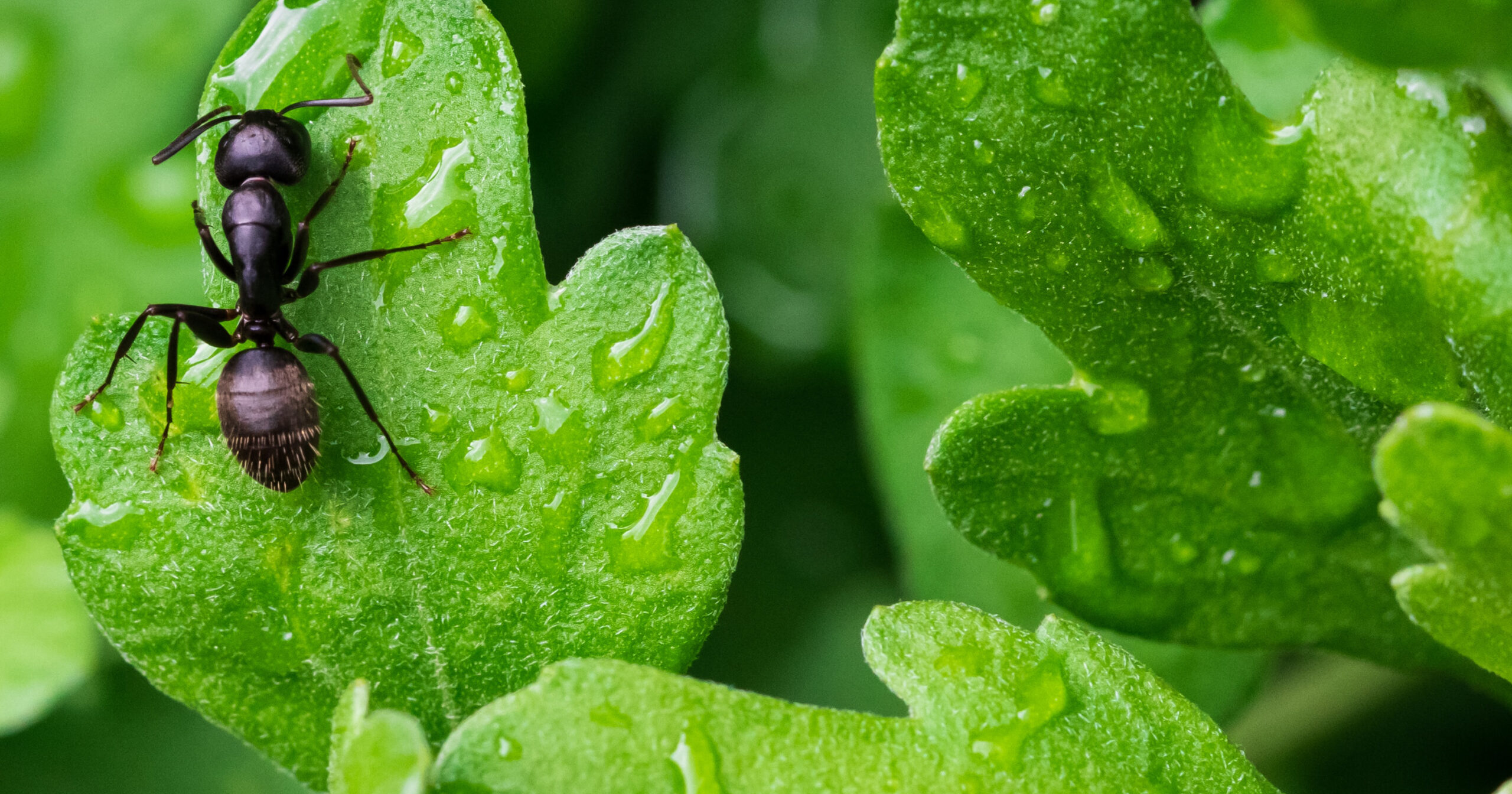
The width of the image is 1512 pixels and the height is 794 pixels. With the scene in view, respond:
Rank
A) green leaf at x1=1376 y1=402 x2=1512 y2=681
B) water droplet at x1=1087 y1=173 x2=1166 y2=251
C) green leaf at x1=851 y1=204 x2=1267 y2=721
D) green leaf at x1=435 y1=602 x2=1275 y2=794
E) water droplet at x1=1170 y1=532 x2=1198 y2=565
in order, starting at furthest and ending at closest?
green leaf at x1=851 y1=204 x2=1267 y2=721, water droplet at x1=1170 y1=532 x2=1198 y2=565, water droplet at x1=1087 y1=173 x2=1166 y2=251, green leaf at x1=435 y1=602 x2=1275 y2=794, green leaf at x1=1376 y1=402 x2=1512 y2=681

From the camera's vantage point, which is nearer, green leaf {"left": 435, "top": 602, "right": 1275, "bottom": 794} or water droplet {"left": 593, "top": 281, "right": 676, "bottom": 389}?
green leaf {"left": 435, "top": 602, "right": 1275, "bottom": 794}

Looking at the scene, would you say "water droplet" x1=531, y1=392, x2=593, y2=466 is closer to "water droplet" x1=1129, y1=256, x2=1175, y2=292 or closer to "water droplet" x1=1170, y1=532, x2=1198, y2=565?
"water droplet" x1=1129, y1=256, x2=1175, y2=292

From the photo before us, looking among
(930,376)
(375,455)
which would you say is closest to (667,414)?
(375,455)

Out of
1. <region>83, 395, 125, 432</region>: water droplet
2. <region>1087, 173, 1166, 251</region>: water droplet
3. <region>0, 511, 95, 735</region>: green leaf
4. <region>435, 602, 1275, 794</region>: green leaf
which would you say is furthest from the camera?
<region>0, 511, 95, 735</region>: green leaf

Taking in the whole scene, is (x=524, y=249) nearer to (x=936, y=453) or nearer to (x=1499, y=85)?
(x=936, y=453)

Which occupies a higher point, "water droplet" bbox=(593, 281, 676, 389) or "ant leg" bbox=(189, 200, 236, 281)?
"ant leg" bbox=(189, 200, 236, 281)

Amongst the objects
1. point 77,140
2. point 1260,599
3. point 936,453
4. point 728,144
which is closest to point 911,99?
point 936,453

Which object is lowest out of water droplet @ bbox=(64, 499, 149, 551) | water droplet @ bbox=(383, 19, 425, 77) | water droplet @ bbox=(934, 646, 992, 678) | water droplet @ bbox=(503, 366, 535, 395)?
water droplet @ bbox=(934, 646, 992, 678)

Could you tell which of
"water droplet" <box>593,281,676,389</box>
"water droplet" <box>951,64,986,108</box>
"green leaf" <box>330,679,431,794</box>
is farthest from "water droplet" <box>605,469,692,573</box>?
"water droplet" <box>951,64,986,108</box>

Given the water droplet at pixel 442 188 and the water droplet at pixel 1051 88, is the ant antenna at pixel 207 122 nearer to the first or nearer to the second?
the water droplet at pixel 442 188
